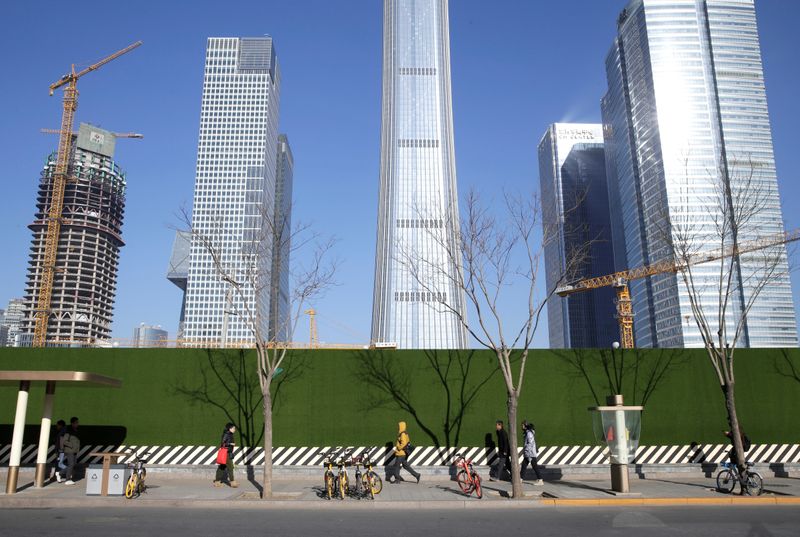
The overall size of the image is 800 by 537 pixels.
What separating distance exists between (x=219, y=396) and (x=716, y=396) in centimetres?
1653

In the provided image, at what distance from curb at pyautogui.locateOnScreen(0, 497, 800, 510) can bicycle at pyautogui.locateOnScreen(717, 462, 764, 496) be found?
578 millimetres

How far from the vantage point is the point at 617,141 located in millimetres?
155875

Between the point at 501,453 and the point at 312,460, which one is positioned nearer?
the point at 501,453

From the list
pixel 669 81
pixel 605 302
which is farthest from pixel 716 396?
pixel 605 302

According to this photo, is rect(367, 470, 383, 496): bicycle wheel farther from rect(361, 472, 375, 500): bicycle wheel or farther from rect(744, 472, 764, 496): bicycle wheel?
rect(744, 472, 764, 496): bicycle wheel

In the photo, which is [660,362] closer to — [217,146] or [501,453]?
[501,453]

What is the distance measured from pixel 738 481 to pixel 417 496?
325 inches

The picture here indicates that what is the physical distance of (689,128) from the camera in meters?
132

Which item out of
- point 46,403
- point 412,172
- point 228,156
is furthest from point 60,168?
point 46,403

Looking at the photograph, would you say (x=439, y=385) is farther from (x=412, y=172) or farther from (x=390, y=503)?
(x=412, y=172)

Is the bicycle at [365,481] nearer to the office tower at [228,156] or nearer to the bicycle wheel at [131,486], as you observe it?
the bicycle wheel at [131,486]

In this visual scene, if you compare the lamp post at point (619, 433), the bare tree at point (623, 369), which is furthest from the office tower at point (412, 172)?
the lamp post at point (619, 433)

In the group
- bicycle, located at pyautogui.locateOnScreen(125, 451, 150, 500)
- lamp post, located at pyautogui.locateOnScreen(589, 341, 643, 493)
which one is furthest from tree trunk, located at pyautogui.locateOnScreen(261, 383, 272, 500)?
lamp post, located at pyautogui.locateOnScreen(589, 341, 643, 493)

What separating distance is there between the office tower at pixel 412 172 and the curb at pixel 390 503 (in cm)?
8978
